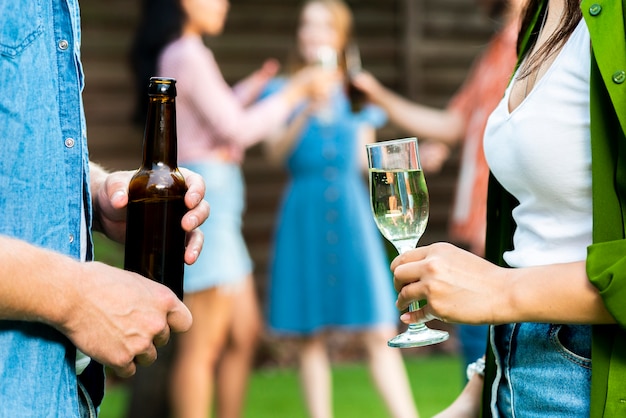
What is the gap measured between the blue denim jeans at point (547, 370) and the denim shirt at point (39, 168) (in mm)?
796

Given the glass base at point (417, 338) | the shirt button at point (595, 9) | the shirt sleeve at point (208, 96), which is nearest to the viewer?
A: the shirt button at point (595, 9)

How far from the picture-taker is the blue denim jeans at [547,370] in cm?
162

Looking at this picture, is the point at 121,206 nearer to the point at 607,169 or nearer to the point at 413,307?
the point at 413,307

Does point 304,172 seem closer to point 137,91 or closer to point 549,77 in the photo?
point 137,91

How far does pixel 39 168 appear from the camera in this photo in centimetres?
157

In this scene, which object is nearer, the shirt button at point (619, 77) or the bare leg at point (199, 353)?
the shirt button at point (619, 77)

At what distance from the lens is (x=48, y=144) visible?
5.22 ft

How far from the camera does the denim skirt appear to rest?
4.66 metres

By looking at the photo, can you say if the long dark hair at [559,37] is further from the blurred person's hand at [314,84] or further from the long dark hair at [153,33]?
the blurred person's hand at [314,84]

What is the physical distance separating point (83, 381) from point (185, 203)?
15.4 inches

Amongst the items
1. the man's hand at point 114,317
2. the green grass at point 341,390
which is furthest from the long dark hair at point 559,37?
the green grass at point 341,390

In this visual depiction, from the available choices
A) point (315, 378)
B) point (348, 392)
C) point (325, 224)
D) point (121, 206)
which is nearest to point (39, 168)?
point (121, 206)

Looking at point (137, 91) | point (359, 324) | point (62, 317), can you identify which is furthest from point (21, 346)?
point (359, 324)

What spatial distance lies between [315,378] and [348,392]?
4.03ft
